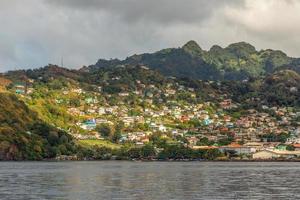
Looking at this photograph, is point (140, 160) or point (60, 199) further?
point (140, 160)

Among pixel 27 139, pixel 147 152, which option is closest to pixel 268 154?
pixel 147 152

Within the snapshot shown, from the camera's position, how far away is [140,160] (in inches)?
7589

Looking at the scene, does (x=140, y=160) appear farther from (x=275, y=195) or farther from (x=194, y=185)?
(x=275, y=195)

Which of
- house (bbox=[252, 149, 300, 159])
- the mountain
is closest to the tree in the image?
the mountain

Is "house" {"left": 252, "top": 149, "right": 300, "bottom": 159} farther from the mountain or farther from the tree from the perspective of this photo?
the mountain

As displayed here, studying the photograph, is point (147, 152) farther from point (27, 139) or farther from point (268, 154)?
point (268, 154)

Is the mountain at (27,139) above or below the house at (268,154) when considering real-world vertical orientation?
above

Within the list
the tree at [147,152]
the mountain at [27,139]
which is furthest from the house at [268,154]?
the mountain at [27,139]

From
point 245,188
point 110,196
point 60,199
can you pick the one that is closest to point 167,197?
point 110,196

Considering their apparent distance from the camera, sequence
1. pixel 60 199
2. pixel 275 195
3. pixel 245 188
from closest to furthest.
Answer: pixel 60 199, pixel 275 195, pixel 245 188

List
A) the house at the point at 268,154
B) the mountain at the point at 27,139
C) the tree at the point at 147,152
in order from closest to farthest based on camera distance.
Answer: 1. the mountain at the point at 27,139
2. the tree at the point at 147,152
3. the house at the point at 268,154

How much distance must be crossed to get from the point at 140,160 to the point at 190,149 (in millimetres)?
16123

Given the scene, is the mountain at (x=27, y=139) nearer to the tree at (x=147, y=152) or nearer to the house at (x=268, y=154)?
the tree at (x=147, y=152)

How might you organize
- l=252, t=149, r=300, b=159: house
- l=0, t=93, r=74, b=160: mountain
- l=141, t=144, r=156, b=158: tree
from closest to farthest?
l=0, t=93, r=74, b=160: mountain < l=141, t=144, r=156, b=158: tree < l=252, t=149, r=300, b=159: house
